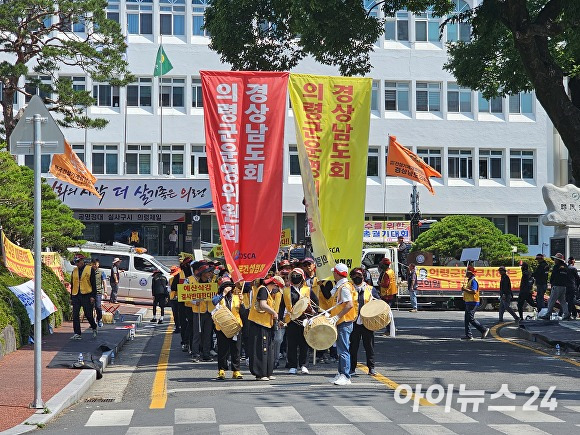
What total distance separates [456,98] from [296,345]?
41572 millimetres

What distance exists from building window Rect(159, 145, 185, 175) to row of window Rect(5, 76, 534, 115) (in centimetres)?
220

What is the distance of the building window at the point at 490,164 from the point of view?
2245 inches

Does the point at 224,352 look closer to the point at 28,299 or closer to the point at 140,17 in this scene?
the point at 28,299

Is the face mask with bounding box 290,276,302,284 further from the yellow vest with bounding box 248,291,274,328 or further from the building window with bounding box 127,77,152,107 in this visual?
the building window with bounding box 127,77,152,107

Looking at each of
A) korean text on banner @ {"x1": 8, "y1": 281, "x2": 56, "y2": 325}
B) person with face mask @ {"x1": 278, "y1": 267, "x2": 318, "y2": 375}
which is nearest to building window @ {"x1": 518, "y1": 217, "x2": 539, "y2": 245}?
korean text on banner @ {"x1": 8, "y1": 281, "x2": 56, "y2": 325}

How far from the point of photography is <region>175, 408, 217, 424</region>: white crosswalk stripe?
11.4 meters

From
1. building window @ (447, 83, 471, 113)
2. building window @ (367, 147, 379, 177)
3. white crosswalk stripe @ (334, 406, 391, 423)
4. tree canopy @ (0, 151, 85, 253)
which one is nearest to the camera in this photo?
white crosswalk stripe @ (334, 406, 391, 423)

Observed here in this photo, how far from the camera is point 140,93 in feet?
175

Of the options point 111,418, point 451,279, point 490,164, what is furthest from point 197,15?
point 111,418

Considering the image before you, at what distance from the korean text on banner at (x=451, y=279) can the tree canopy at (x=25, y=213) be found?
12651 millimetres

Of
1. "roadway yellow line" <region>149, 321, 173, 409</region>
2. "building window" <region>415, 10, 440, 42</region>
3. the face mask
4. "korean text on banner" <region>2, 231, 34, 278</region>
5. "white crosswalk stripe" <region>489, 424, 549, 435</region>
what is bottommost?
"roadway yellow line" <region>149, 321, 173, 409</region>

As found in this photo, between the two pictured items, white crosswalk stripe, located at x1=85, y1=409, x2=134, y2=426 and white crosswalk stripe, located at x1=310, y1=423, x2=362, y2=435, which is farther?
white crosswalk stripe, located at x1=85, y1=409, x2=134, y2=426

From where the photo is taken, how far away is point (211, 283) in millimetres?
18406

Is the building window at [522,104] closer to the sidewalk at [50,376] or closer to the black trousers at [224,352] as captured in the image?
the sidewalk at [50,376]
